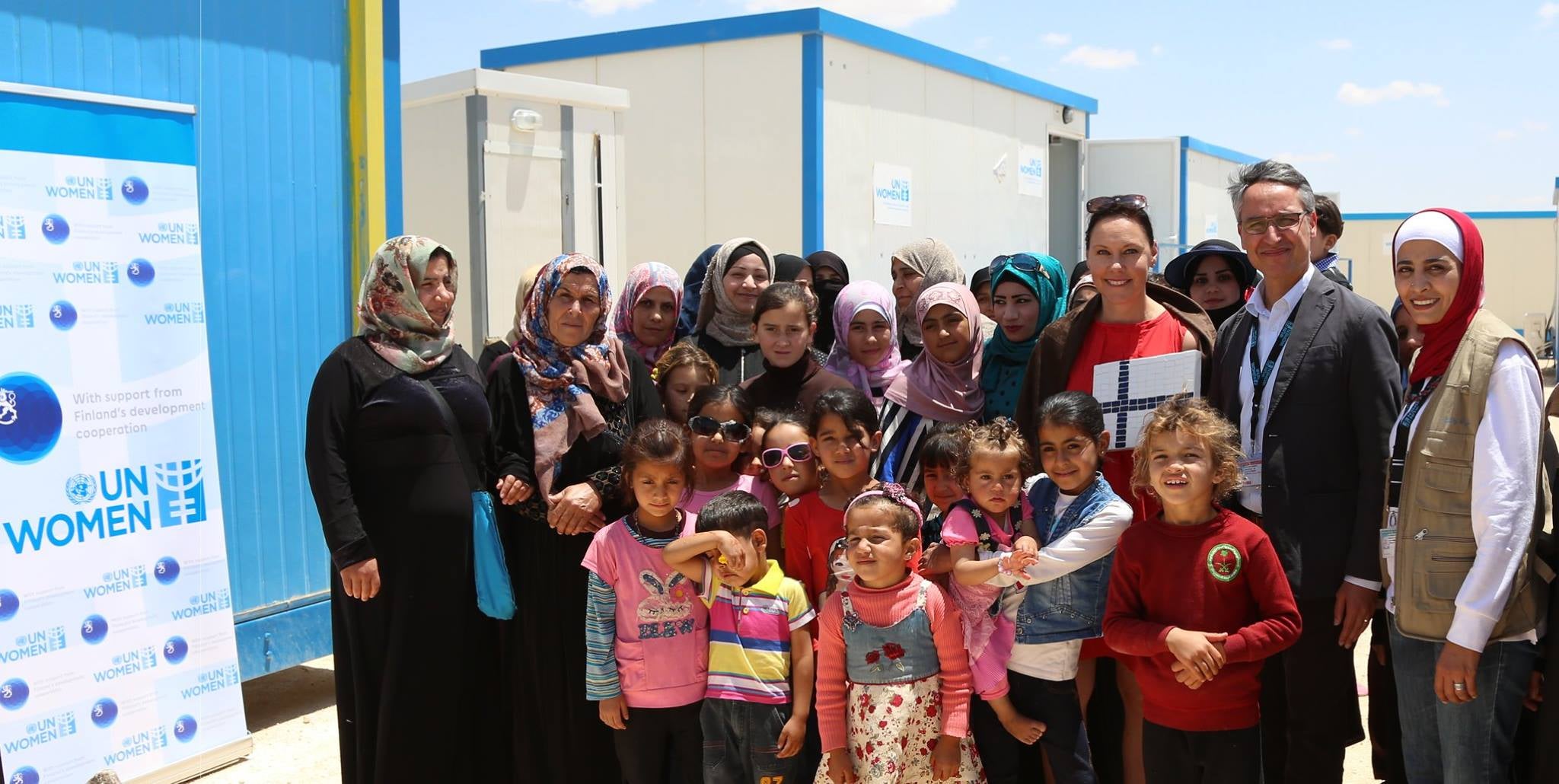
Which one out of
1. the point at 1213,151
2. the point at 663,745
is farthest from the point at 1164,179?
the point at 663,745

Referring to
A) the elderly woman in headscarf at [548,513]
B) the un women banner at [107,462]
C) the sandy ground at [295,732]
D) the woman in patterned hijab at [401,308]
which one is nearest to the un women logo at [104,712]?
the un women banner at [107,462]

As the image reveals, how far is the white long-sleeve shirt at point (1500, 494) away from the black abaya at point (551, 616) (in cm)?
222

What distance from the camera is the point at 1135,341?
3.29 metres

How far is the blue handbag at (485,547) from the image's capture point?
3.46 meters

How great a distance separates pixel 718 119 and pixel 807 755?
19.2 ft

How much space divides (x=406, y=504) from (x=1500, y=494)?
2.77 m

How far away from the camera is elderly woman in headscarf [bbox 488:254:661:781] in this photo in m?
3.58

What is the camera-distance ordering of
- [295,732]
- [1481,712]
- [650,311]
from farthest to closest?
[295,732] < [650,311] < [1481,712]

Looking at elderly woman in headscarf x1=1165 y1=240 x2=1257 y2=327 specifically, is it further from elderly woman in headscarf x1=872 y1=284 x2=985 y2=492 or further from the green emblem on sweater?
the green emblem on sweater

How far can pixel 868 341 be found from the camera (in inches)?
162

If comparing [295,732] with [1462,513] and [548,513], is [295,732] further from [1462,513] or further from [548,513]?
[1462,513]

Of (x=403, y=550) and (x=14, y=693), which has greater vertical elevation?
(x=403, y=550)

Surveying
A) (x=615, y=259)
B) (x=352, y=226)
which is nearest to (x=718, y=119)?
(x=615, y=259)

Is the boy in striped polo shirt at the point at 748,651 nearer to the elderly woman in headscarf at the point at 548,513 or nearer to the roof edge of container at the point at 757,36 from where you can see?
the elderly woman in headscarf at the point at 548,513
